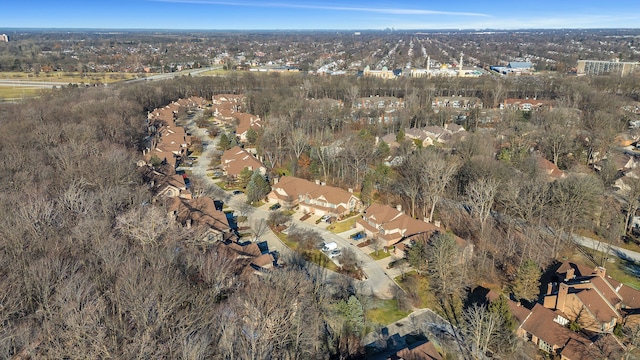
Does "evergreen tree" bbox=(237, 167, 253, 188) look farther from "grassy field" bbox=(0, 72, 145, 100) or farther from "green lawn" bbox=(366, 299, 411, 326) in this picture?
"grassy field" bbox=(0, 72, 145, 100)

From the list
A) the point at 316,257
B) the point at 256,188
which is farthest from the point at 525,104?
the point at 316,257

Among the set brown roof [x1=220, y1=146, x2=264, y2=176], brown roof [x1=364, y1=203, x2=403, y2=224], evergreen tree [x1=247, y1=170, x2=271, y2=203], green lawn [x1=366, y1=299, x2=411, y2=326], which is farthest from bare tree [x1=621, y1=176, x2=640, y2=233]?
brown roof [x1=220, y1=146, x2=264, y2=176]

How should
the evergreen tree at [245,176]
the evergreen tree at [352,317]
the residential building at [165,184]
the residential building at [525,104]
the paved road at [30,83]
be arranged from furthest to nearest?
the paved road at [30,83] < the residential building at [525,104] < the evergreen tree at [245,176] < the residential building at [165,184] < the evergreen tree at [352,317]

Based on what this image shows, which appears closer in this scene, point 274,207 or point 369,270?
point 369,270

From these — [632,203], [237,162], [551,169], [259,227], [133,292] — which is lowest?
[259,227]

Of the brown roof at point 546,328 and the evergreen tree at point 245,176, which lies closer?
the brown roof at point 546,328

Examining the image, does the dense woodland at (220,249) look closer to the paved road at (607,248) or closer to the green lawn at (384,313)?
the paved road at (607,248)

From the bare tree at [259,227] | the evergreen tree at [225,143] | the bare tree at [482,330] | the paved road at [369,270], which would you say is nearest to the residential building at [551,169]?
the paved road at [369,270]

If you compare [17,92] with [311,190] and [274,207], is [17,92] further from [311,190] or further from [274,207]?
[311,190]
